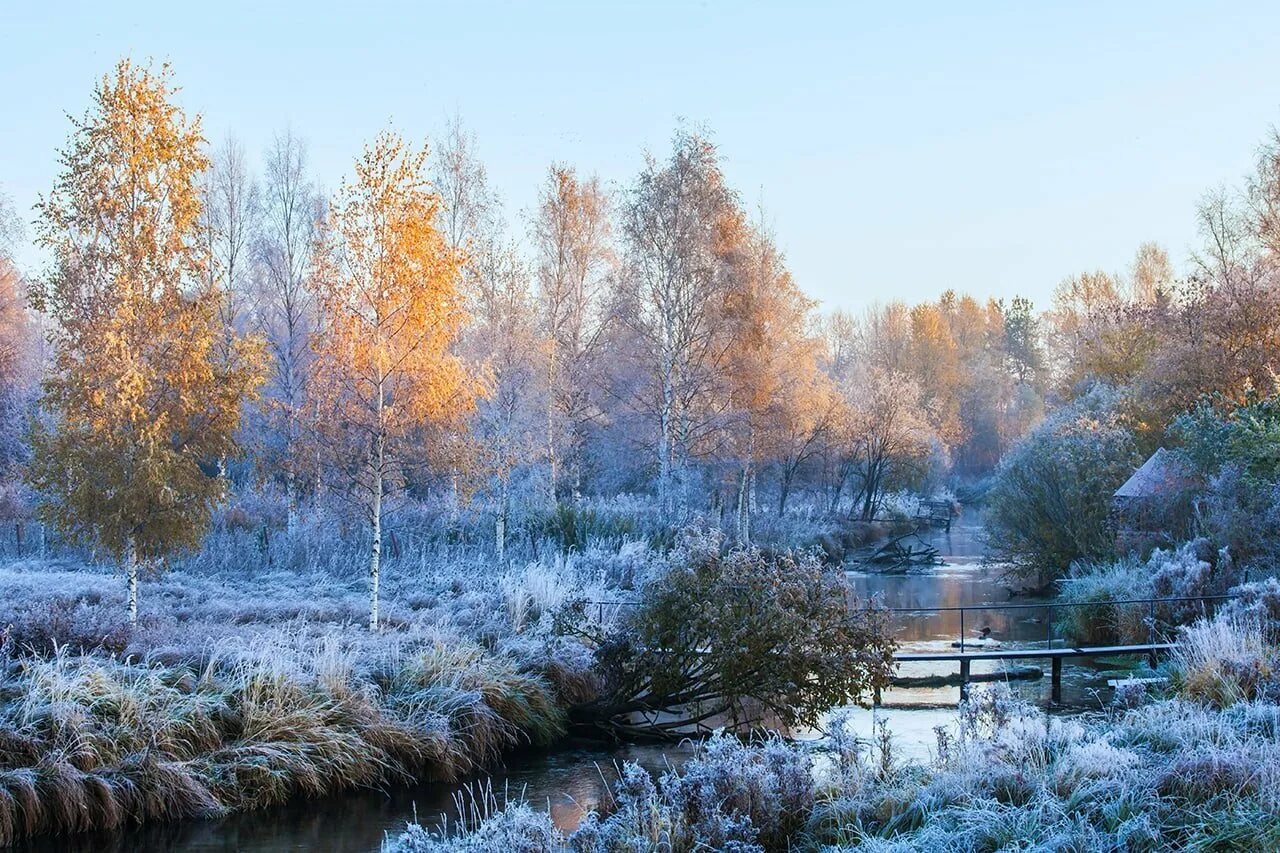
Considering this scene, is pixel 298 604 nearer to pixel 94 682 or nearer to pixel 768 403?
pixel 94 682

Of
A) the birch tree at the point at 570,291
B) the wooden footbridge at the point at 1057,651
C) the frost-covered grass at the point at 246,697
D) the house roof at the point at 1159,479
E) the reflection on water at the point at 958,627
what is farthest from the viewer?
the birch tree at the point at 570,291

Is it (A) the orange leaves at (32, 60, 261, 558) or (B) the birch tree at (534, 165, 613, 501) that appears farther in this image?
(B) the birch tree at (534, 165, 613, 501)

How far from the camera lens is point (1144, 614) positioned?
665 inches

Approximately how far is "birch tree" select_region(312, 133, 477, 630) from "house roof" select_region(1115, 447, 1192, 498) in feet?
46.2

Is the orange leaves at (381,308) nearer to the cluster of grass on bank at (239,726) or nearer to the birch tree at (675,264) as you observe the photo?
the cluster of grass on bank at (239,726)

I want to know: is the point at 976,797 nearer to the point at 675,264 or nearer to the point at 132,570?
the point at 132,570

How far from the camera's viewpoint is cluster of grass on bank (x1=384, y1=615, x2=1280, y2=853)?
6.11 metres

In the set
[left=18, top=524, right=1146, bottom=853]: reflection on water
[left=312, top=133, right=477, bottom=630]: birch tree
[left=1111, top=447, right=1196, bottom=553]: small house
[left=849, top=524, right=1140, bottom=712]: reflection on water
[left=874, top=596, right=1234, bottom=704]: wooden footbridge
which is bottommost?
[left=18, top=524, right=1146, bottom=853]: reflection on water

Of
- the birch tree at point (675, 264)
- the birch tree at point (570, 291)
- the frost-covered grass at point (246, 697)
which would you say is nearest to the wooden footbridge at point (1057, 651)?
the frost-covered grass at point (246, 697)

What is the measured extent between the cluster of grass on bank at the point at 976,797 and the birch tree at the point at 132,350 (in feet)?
22.6

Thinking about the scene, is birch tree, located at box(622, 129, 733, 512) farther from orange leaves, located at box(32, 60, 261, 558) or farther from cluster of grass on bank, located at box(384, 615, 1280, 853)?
cluster of grass on bank, located at box(384, 615, 1280, 853)

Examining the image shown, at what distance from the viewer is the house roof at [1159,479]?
20.9 metres

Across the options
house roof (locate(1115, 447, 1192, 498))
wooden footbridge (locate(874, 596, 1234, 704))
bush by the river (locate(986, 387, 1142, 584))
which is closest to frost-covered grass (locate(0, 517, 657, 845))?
wooden footbridge (locate(874, 596, 1234, 704))

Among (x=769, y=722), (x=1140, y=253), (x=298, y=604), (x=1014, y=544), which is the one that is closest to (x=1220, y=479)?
(x=1014, y=544)
